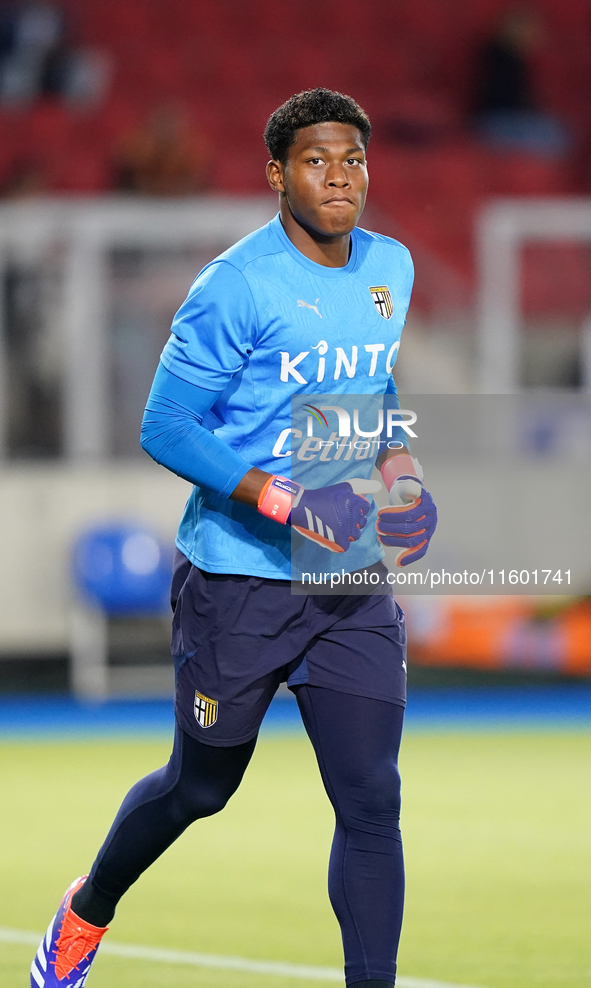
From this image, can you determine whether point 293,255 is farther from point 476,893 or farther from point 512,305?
point 512,305

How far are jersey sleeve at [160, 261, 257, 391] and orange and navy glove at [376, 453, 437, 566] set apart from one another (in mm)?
491

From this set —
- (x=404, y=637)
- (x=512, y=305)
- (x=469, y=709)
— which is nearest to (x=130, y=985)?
(x=404, y=637)

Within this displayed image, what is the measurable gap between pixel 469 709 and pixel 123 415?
2.96 meters

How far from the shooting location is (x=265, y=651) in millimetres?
3525

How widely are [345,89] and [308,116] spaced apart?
1270 cm

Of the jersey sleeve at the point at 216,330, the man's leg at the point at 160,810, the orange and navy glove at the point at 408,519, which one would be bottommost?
the man's leg at the point at 160,810

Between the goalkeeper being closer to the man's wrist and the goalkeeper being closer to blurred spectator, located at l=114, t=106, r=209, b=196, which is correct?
the man's wrist

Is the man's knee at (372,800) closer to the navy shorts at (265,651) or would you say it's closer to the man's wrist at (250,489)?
the navy shorts at (265,651)

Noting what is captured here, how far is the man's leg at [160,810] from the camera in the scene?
3.63 metres

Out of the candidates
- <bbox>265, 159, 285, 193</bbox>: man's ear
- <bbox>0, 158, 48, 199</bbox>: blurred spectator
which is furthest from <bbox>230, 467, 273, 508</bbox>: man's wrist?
<bbox>0, 158, 48, 199</bbox>: blurred spectator

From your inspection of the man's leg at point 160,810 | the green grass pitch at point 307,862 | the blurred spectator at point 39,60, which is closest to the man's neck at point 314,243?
the man's leg at point 160,810

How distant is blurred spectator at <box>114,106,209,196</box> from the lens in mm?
11898

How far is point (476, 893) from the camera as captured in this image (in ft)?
17.1

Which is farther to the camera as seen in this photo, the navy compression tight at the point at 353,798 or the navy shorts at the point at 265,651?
the navy shorts at the point at 265,651
